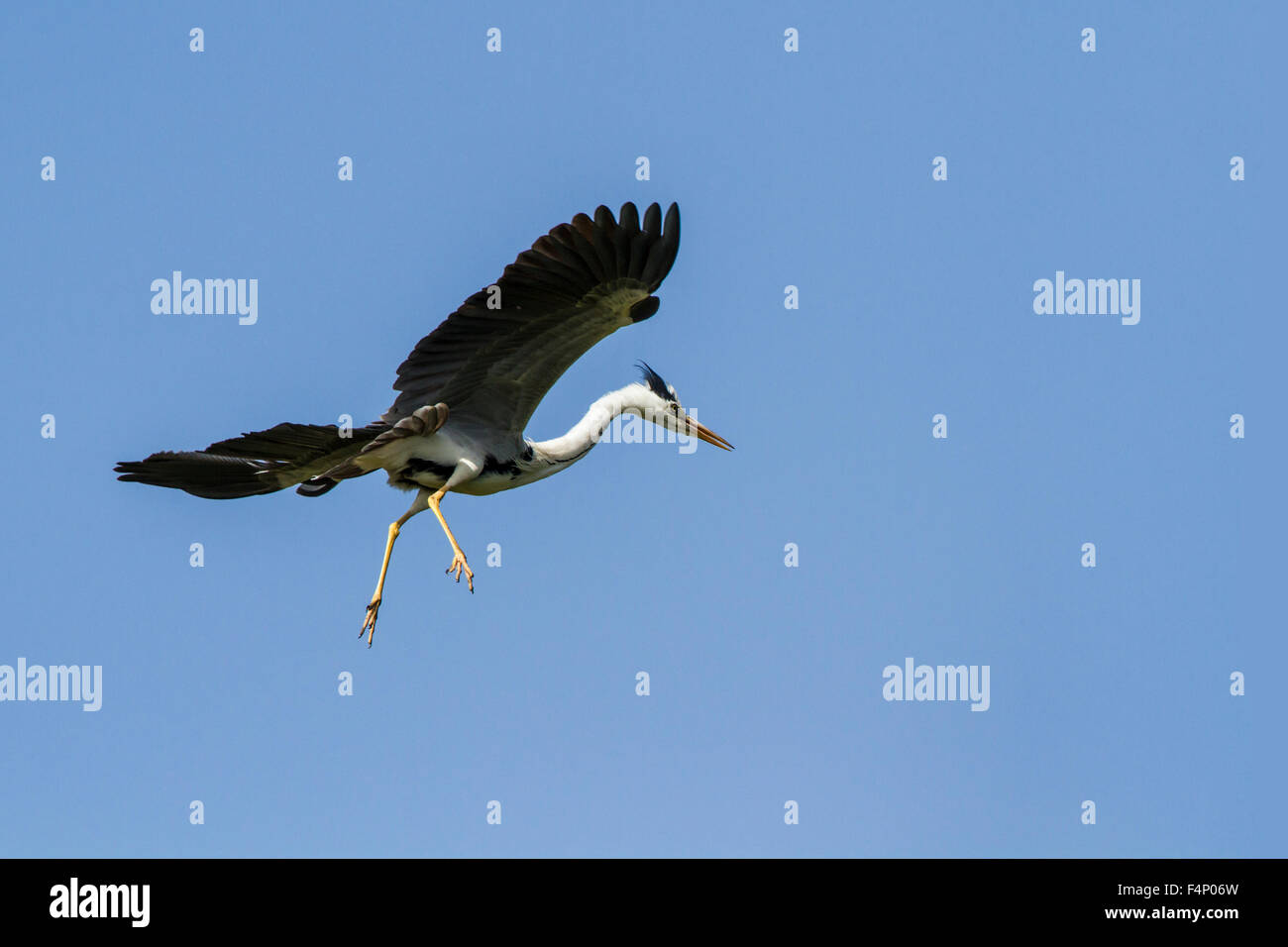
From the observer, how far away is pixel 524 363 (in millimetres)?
13914

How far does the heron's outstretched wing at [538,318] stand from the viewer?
509 inches

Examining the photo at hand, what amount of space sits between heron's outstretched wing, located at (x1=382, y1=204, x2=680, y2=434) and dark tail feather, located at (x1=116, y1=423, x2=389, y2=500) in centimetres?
57

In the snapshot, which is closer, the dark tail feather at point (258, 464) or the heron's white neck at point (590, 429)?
the dark tail feather at point (258, 464)

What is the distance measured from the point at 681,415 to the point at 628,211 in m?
4.03

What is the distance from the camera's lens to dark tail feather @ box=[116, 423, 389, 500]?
43.6 feet

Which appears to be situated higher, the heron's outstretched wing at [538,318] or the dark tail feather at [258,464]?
the heron's outstretched wing at [538,318]

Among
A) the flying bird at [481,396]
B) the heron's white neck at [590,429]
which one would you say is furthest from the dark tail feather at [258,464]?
the heron's white neck at [590,429]

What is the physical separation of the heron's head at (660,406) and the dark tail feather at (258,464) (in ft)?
9.88

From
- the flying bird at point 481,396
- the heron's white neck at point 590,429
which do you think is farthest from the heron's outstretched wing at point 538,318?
the heron's white neck at point 590,429

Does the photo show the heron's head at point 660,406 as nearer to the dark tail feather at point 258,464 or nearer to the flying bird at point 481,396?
the flying bird at point 481,396

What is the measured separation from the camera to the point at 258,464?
13.9 metres

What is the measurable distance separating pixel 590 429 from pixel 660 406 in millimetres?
1076

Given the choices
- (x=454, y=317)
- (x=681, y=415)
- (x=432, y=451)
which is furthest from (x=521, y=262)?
(x=681, y=415)
